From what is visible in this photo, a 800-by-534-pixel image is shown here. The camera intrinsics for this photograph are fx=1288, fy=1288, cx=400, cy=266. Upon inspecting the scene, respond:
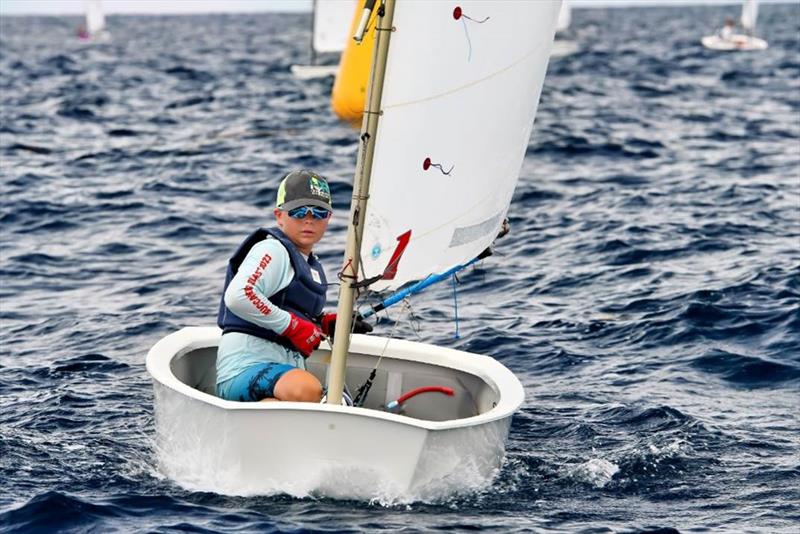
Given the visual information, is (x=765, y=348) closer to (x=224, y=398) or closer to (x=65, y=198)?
(x=224, y=398)

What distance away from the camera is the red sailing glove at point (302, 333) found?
623cm

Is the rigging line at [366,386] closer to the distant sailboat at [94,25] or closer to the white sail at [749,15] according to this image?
the white sail at [749,15]

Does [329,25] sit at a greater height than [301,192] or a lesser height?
lesser

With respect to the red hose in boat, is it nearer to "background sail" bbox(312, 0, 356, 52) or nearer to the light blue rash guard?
the light blue rash guard

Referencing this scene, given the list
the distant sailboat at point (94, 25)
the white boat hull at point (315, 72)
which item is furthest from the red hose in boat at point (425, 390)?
the distant sailboat at point (94, 25)

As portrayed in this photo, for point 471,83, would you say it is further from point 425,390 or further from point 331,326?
point 425,390

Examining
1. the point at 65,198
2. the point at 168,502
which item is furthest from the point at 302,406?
the point at 65,198

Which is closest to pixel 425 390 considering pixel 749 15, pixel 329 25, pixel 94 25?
pixel 329 25

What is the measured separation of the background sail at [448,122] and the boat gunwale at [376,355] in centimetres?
74

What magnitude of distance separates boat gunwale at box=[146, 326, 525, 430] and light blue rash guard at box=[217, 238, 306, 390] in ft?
0.80

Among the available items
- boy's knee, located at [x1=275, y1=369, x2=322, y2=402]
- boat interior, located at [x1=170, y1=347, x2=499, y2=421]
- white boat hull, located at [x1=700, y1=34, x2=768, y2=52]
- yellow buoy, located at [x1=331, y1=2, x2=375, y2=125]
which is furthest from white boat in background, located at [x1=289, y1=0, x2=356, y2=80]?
boy's knee, located at [x1=275, y1=369, x2=322, y2=402]

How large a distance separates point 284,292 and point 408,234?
711mm

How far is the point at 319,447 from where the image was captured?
5.82 meters

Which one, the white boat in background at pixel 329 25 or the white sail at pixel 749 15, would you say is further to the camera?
the white sail at pixel 749 15
